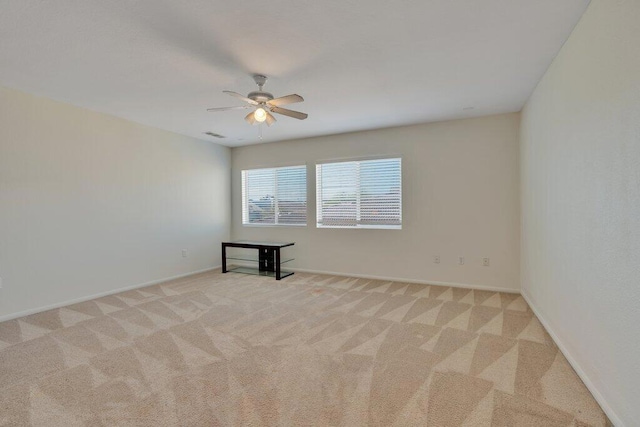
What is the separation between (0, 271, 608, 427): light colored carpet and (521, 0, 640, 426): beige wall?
0.32 meters

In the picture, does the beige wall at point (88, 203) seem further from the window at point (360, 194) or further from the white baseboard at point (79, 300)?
the window at point (360, 194)

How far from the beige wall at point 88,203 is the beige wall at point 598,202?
5.37 m

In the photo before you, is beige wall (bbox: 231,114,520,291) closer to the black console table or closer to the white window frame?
the white window frame

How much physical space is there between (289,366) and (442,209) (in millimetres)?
3436

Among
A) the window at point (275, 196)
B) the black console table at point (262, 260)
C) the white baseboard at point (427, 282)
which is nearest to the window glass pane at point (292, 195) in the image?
the window at point (275, 196)

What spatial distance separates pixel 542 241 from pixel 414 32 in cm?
245

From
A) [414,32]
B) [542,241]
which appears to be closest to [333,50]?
[414,32]

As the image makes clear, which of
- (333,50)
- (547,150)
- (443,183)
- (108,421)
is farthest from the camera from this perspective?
(443,183)

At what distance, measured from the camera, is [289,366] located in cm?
239

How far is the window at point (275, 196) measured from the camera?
236 inches

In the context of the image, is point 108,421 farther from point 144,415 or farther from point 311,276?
point 311,276

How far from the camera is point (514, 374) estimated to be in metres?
2.25

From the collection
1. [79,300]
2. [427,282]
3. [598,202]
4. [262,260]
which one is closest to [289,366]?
[598,202]

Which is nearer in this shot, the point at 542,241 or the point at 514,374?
the point at 514,374
